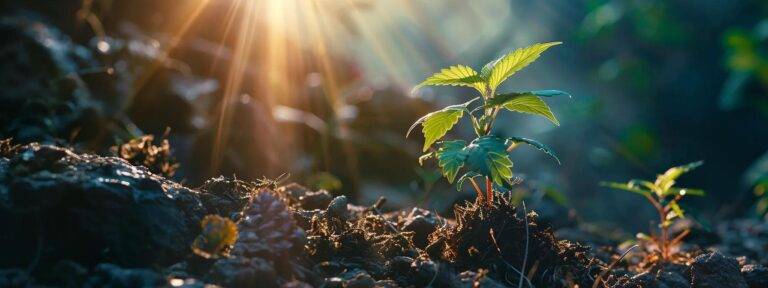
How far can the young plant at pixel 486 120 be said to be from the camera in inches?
88.2

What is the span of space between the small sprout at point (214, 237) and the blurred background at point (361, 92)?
73.6 inches

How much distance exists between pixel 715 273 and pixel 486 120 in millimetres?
1333

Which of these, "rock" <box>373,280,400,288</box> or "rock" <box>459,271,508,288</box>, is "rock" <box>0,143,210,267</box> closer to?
"rock" <box>373,280,400,288</box>

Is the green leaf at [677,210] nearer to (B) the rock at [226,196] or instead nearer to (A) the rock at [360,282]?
(A) the rock at [360,282]

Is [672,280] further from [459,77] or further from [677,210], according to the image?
[459,77]

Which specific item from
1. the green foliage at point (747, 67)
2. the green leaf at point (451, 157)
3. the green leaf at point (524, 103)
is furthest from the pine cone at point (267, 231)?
the green foliage at point (747, 67)

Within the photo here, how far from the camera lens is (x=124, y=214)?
2.13 meters

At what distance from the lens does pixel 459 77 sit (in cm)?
256

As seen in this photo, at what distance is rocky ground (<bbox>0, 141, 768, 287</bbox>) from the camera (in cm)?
204

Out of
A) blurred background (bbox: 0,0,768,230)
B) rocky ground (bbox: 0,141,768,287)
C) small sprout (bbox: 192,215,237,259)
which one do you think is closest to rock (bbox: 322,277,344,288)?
rocky ground (bbox: 0,141,768,287)

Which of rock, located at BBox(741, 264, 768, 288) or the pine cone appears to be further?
rock, located at BBox(741, 264, 768, 288)

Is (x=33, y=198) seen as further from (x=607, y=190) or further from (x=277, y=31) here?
(x=607, y=190)

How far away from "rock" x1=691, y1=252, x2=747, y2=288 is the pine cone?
6.02 feet

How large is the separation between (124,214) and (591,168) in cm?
1282
